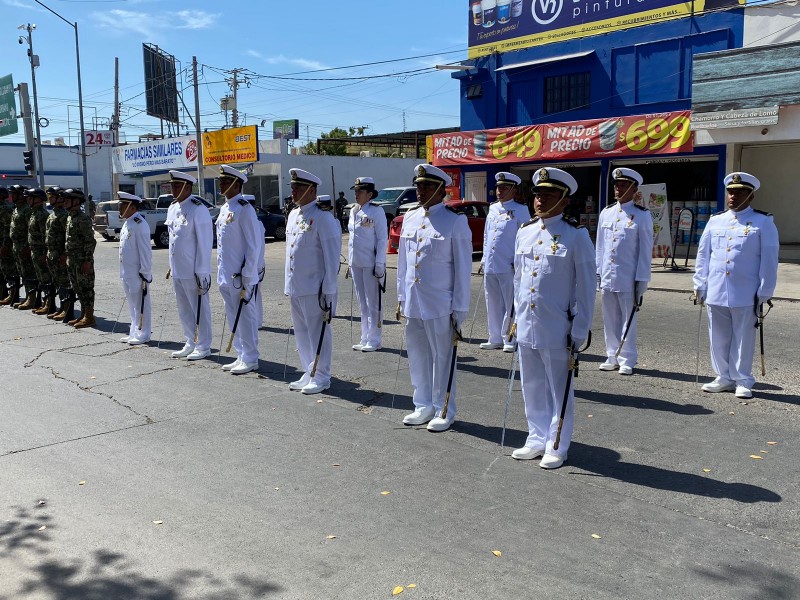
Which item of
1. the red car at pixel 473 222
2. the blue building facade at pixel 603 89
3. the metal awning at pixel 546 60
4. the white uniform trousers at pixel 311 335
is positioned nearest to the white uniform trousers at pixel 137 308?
the white uniform trousers at pixel 311 335

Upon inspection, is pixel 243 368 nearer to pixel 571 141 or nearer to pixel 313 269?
pixel 313 269

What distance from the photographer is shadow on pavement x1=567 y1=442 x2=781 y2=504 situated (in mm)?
4832

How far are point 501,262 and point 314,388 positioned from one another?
327 cm

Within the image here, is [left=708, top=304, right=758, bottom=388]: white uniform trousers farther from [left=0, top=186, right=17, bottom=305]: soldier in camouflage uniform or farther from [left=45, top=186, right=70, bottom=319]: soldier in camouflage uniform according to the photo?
[left=0, top=186, right=17, bottom=305]: soldier in camouflage uniform

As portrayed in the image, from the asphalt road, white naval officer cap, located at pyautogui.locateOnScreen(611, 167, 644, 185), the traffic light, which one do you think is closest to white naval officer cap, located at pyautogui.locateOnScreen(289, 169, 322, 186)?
the asphalt road

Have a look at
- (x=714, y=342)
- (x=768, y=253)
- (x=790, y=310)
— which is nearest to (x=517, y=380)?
(x=714, y=342)

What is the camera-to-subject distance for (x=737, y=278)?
281 inches

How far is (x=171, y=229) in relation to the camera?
364 inches

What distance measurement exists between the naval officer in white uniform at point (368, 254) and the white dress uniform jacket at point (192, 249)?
1.94 meters

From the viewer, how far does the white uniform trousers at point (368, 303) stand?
9.83m

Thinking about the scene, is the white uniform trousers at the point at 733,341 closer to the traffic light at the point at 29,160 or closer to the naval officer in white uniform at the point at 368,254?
the naval officer in white uniform at the point at 368,254

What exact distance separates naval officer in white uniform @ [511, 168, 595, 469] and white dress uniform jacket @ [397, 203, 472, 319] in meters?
0.78

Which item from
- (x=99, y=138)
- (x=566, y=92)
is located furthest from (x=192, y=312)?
(x=99, y=138)

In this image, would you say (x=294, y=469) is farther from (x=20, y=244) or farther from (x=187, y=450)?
(x=20, y=244)
